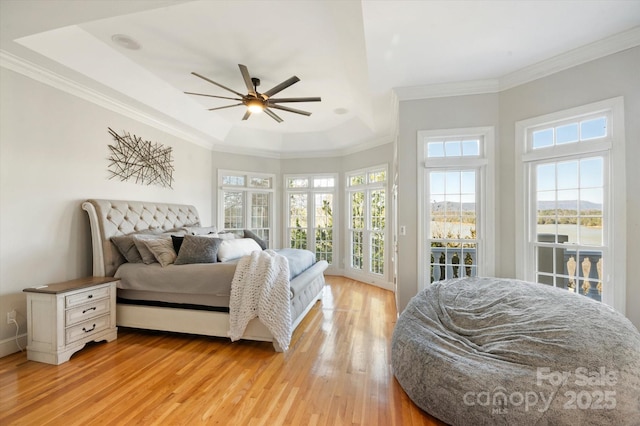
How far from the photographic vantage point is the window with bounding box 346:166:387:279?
18.1ft

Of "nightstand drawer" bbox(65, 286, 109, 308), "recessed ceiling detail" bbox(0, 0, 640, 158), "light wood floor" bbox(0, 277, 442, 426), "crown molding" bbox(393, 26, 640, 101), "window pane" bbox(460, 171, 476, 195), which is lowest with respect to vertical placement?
"light wood floor" bbox(0, 277, 442, 426)

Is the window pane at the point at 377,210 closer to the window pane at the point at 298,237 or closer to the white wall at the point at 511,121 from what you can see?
the window pane at the point at 298,237

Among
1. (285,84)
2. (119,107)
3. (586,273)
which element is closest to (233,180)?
(119,107)

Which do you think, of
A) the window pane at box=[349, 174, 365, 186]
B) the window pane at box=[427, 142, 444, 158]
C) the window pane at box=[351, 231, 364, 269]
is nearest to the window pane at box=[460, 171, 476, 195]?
the window pane at box=[427, 142, 444, 158]

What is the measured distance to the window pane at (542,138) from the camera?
2938 mm

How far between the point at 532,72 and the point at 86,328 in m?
5.34

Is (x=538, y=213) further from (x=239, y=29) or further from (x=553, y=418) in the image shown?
(x=239, y=29)

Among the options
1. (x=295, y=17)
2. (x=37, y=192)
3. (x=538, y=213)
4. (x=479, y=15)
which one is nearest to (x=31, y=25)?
(x=37, y=192)

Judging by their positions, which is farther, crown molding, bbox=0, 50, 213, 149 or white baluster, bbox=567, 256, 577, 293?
white baluster, bbox=567, 256, 577, 293

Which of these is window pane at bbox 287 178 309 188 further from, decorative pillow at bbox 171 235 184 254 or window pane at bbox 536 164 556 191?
window pane at bbox 536 164 556 191

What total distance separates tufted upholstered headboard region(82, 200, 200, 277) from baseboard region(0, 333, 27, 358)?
0.80 m

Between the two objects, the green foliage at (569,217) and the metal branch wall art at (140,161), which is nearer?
the green foliage at (569,217)

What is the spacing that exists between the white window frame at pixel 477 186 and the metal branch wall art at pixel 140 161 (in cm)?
397

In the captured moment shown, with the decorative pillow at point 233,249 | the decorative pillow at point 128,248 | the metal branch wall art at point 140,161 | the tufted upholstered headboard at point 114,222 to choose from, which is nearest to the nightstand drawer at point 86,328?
the tufted upholstered headboard at point 114,222
